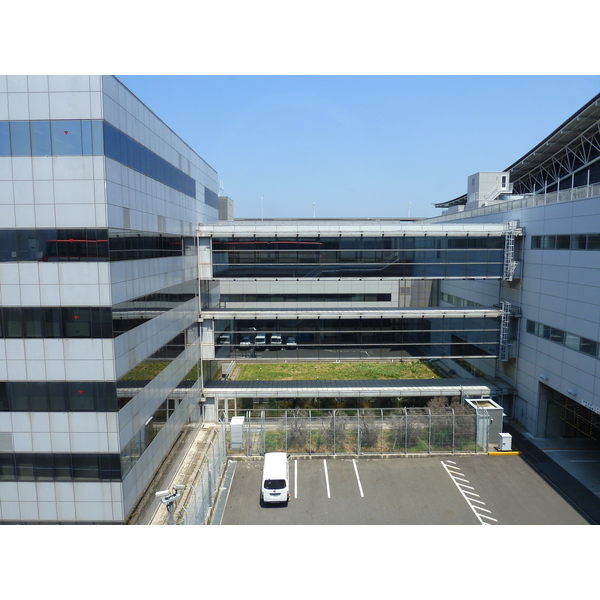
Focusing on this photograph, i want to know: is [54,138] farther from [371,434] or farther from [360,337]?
[360,337]

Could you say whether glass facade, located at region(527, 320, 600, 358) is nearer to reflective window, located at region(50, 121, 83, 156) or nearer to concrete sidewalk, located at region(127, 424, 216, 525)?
concrete sidewalk, located at region(127, 424, 216, 525)

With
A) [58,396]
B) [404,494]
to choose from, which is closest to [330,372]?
[404,494]

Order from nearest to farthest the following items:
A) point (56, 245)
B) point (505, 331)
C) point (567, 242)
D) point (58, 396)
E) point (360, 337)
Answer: point (56, 245), point (58, 396), point (567, 242), point (505, 331), point (360, 337)

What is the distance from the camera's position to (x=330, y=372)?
25.1 meters

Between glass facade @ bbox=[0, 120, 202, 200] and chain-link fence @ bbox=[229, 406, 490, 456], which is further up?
glass facade @ bbox=[0, 120, 202, 200]

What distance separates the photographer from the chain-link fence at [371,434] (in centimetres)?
1947

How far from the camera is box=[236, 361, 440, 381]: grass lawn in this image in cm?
2489

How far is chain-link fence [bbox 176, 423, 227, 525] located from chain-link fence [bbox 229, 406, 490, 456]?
110cm

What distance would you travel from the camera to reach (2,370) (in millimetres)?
12195

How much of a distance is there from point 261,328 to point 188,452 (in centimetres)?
719

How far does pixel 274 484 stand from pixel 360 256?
12471 mm

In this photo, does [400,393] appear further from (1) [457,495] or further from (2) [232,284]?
(2) [232,284]

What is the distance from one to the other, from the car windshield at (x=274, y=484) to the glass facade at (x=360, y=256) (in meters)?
11.2

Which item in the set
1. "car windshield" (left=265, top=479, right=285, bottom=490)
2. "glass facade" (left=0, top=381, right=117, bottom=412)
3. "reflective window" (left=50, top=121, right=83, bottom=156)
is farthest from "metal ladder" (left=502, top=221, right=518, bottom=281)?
"reflective window" (left=50, top=121, right=83, bottom=156)
